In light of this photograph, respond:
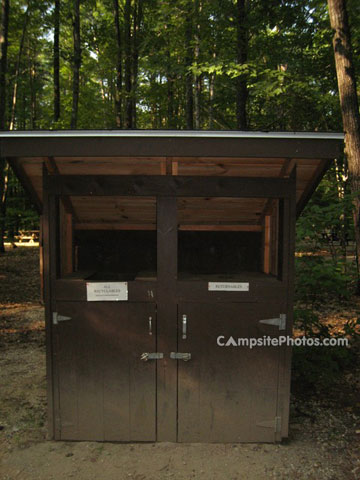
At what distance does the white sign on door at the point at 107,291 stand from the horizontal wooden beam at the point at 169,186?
759 millimetres

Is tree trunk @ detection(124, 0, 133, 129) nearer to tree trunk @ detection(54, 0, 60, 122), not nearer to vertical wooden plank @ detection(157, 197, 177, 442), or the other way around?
tree trunk @ detection(54, 0, 60, 122)

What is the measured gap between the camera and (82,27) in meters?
15.4

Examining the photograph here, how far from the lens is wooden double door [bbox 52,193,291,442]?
9.88 ft

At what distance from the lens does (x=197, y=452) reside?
298 centimetres

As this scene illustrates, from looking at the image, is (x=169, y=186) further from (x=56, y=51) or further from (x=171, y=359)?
(x=56, y=51)

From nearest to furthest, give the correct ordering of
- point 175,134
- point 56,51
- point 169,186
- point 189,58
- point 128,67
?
point 175,134 → point 169,186 → point 189,58 → point 128,67 → point 56,51

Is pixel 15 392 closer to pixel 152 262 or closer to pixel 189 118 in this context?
pixel 152 262

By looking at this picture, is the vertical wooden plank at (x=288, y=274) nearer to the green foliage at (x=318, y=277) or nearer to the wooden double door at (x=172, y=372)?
the wooden double door at (x=172, y=372)

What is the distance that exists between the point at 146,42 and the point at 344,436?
12859mm

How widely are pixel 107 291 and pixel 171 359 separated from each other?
2.57ft

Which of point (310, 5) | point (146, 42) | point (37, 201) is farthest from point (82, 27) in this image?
point (37, 201)

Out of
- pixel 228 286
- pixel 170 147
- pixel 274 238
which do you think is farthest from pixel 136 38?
pixel 228 286

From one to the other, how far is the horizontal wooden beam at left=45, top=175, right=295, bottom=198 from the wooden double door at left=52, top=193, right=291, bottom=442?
0.14 metres

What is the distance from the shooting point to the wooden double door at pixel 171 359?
9.88 ft
